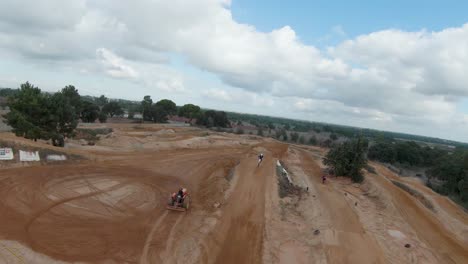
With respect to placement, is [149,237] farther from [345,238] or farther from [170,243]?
[345,238]

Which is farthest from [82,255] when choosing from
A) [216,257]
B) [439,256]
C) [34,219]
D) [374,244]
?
[439,256]

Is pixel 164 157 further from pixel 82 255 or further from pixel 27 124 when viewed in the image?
pixel 82 255

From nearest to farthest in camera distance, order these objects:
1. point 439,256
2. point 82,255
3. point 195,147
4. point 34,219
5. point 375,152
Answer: point 82,255 → point 34,219 → point 439,256 → point 195,147 → point 375,152

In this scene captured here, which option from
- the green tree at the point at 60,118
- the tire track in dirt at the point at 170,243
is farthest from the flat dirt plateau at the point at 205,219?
the green tree at the point at 60,118

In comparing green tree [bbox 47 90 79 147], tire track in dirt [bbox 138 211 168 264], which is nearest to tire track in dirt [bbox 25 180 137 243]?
tire track in dirt [bbox 138 211 168 264]

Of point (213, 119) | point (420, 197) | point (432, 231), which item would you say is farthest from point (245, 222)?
point (213, 119)

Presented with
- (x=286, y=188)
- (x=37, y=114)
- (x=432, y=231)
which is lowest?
(x=432, y=231)

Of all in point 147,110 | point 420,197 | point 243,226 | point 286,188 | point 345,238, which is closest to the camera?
point 243,226

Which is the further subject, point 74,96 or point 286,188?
point 74,96
